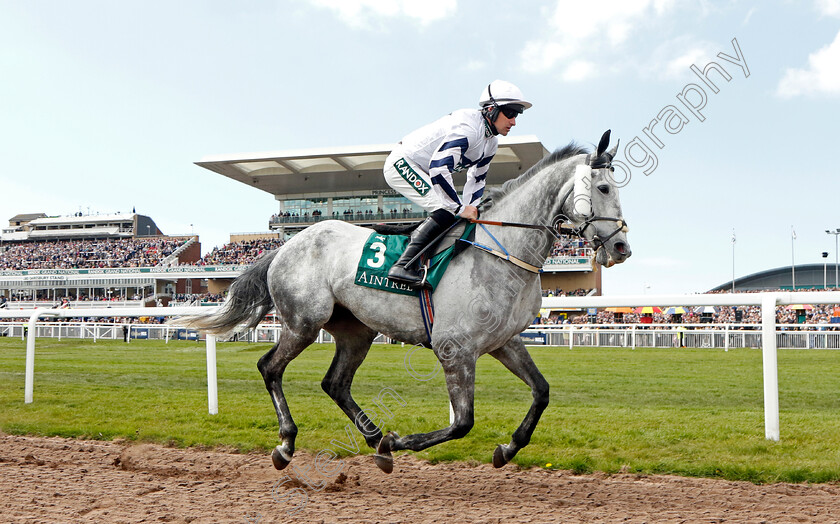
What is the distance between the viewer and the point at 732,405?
6.46 meters

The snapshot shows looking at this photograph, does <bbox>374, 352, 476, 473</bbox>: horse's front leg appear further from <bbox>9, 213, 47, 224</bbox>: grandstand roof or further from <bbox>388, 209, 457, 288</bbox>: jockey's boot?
<bbox>9, 213, 47, 224</bbox>: grandstand roof

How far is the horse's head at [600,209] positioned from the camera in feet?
10.3

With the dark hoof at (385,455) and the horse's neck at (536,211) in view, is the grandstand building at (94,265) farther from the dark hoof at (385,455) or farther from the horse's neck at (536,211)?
the horse's neck at (536,211)

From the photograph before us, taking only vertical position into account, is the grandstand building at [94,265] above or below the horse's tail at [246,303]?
above

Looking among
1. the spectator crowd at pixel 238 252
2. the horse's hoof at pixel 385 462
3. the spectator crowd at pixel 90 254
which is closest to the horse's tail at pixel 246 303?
the horse's hoof at pixel 385 462

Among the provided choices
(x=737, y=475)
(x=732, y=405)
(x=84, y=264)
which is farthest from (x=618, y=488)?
(x=84, y=264)

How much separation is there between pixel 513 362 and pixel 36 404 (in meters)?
5.60

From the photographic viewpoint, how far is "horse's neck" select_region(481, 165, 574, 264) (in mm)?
3385

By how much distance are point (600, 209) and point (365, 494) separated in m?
1.90

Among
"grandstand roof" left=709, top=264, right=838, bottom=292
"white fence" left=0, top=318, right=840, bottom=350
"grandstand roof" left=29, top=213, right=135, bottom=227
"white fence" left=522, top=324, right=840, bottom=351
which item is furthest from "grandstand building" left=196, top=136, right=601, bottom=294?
"grandstand roof" left=29, top=213, right=135, bottom=227

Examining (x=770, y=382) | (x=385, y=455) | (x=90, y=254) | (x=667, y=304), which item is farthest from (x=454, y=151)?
(x=90, y=254)

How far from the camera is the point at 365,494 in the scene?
11.6 feet

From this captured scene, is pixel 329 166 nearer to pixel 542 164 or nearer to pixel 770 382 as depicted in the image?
pixel 770 382

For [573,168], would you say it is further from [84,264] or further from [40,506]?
[84,264]
